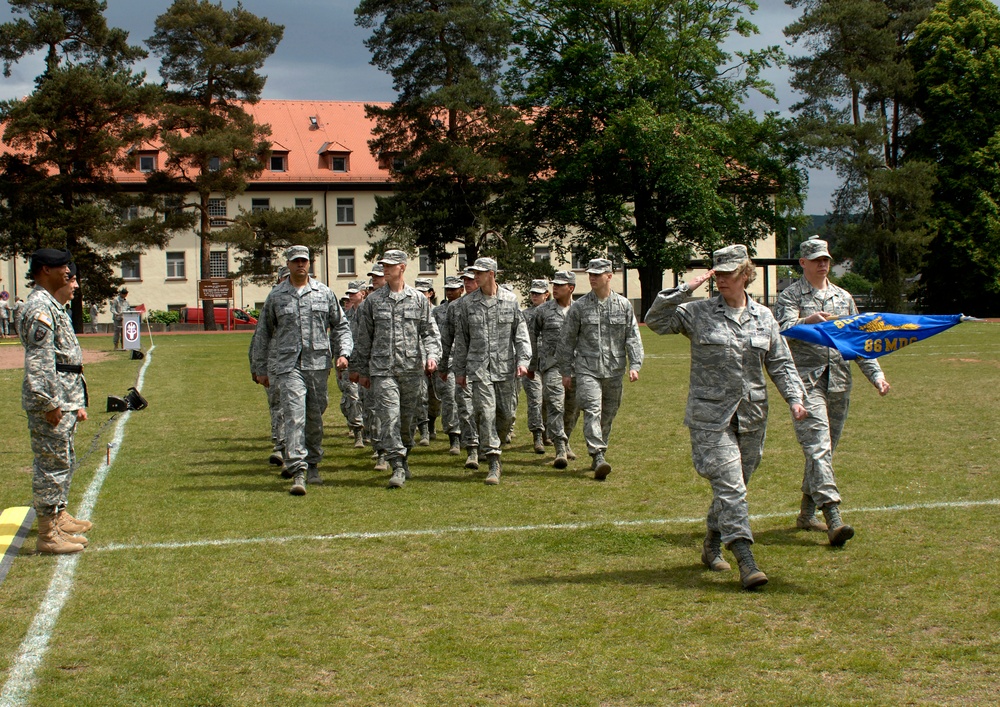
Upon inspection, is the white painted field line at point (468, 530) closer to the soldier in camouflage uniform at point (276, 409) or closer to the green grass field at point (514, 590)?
the green grass field at point (514, 590)

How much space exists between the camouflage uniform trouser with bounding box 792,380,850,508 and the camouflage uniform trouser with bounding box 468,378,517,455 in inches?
138

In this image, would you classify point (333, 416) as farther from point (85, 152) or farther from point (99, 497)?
point (85, 152)

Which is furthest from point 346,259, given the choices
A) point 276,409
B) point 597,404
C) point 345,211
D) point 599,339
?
point 597,404

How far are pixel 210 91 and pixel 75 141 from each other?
7049 mm

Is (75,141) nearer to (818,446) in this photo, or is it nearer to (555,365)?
(555,365)

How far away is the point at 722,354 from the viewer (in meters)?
6.62

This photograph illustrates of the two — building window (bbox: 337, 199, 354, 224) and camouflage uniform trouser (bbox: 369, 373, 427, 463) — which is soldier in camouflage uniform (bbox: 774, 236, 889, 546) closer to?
camouflage uniform trouser (bbox: 369, 373, 427, 463)

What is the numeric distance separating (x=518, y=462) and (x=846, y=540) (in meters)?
4.76

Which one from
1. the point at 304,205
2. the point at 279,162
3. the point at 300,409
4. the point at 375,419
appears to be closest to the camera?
the point at 300,409

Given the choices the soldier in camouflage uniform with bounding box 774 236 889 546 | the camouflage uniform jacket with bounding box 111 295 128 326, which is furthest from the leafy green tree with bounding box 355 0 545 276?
the soldier in camouflage uniform with bounding box 774 236 889 546

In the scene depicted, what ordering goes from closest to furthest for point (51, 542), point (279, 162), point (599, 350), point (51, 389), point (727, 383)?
1. point (727, 383)
2. point (51, 542)
3. point (51, 389)
4. point (599, 350)
5. point (279, 162)

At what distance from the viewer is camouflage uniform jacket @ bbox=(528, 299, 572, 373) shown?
12375 mm

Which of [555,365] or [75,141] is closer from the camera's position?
[555,365]

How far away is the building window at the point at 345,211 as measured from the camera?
71.7m
